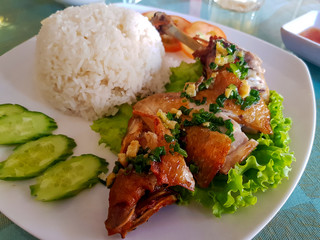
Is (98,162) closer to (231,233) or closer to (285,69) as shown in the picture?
(231,233)

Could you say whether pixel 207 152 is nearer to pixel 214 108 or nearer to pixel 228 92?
pixel 214 108

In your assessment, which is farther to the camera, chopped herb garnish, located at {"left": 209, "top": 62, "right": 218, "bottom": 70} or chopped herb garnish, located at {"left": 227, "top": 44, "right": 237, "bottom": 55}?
chopped herb garnish, located at {"left": 227, "top": 44, "right": 237, "bottom": 55}

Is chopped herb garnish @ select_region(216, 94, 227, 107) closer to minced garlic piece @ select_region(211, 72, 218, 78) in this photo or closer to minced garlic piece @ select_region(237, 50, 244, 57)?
minced garlic piece @ select_region(211, 72, 218, 78)

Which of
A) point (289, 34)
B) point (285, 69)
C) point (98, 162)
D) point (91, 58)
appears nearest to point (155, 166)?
point (98, 162)

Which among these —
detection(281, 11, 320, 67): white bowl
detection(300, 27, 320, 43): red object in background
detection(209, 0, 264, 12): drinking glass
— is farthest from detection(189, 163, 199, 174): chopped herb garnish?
detection(209, 0, 264, 12): drinking glass

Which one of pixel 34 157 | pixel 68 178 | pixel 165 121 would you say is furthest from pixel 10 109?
pixel 165 121
